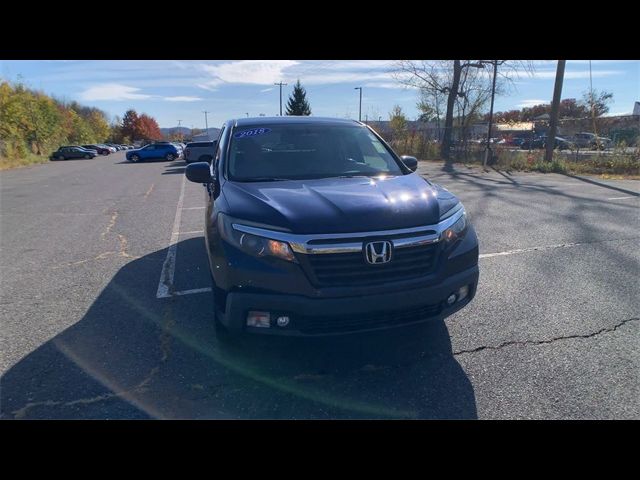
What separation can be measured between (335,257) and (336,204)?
0.43 metres

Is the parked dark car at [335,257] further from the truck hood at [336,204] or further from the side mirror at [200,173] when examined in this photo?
the side mirror at [200,173]

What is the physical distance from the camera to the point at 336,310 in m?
2.45

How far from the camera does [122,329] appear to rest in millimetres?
3480

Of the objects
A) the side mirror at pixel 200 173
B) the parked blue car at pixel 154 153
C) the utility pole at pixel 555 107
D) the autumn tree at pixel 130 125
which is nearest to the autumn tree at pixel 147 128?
the autumn tree at pixel 130 125

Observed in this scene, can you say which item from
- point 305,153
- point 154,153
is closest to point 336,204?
point 305,153

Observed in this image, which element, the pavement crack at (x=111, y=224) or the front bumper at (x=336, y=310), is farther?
the pavement crack at (x=111, y=224)

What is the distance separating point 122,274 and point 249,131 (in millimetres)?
2403

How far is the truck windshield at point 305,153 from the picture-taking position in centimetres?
362

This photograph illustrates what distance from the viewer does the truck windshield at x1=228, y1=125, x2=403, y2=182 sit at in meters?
3.62

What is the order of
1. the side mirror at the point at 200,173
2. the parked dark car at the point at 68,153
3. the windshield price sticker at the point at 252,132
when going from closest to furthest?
the side mirror at the point at 200,173
the windshield price sticker at the point at 252,132
the parked dark car at the point at 68,153

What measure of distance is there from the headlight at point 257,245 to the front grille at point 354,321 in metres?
0.41

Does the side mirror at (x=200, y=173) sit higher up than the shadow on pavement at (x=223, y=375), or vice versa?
the side mirror at (x=200, y=173)

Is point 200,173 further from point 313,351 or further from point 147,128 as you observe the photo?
point 147,128
